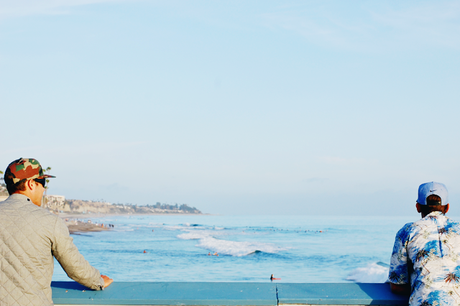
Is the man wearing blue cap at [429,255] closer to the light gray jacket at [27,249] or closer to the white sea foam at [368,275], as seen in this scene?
the light gray jacket at [27,249]

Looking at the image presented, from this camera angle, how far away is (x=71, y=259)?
91.6 inches

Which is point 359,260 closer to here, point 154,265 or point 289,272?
point 289,272

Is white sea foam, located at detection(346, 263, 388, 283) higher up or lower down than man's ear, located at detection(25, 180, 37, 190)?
lower down

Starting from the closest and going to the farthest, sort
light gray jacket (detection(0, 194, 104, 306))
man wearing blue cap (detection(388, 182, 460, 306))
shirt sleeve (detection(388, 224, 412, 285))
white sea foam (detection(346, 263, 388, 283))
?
light gray jacket (detection(0, 194, 104, 306)) < man wearing blue cap (detection(388, 182, 460, 306)) < shirt sleeve (detection(388, 224, 412, 285)) < white sea foam (detection(346, 263, 388, 283))

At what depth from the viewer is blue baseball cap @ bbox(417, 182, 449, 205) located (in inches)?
100

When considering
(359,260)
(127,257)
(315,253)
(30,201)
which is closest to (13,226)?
(30,201)

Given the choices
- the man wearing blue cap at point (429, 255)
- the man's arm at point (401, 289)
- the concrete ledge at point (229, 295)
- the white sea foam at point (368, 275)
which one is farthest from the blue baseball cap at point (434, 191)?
the white sea foam at point (368, 275)

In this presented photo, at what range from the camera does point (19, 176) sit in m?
2.26

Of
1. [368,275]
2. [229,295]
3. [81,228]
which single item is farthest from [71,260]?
[81,228]

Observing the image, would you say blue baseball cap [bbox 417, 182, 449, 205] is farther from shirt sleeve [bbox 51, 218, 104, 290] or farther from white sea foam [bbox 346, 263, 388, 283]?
white sea foam [bbox 346, 263, 388, 283]

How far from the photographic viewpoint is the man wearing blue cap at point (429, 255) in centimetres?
231

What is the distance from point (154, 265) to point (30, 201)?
2767cm

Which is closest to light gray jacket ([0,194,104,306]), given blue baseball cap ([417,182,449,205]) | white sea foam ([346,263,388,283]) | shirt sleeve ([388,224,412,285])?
shirt sleeve ([388,224,412,285])

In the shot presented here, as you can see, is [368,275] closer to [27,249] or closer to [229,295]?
[229,295]
